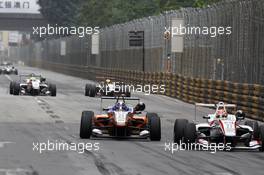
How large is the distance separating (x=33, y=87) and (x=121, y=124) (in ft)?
67.0

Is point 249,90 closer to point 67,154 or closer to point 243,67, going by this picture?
point 243,67

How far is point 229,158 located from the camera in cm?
1664

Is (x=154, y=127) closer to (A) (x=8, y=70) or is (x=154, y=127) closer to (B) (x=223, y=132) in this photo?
(B) (x=223, y=132)

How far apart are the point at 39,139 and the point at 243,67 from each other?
1399cm

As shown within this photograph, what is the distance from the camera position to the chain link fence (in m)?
31.2

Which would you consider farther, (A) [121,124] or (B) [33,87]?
(B) [33,87]

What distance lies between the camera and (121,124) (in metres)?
19.6

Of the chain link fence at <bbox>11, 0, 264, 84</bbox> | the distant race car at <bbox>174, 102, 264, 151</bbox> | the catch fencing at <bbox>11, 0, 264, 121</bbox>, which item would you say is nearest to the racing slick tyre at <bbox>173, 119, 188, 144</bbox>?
the distant race car at <bbox>174, 102, 264, 151</bbox>

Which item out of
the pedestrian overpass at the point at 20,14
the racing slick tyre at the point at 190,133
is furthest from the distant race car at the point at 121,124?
the pedestrian overpass at the point at 20,14

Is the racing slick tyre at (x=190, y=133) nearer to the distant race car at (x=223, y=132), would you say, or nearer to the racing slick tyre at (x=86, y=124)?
the distant race car at (x=223, y=132)

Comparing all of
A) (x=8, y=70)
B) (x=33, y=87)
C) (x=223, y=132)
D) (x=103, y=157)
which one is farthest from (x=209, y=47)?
(x=8, y=70)

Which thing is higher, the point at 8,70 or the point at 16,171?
the point at 16,171

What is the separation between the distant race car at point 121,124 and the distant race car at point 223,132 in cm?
138

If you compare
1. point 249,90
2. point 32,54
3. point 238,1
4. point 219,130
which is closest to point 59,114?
point 249,90
